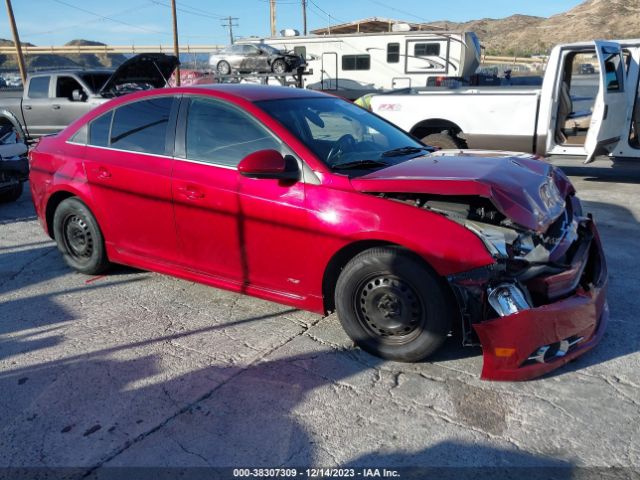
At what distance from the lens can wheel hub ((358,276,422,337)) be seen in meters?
3.14

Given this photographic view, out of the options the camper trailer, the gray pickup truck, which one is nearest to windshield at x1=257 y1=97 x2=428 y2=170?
the gray pickup truck

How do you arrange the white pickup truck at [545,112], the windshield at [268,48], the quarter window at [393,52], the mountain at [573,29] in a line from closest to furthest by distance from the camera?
the white pickup truck at [545,112]
the windshield at [268,48]
the quarter window at [393,52]
the mountain at [573,29]

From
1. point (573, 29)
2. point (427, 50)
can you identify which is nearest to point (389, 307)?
point (427, 50)

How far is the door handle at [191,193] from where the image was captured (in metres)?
3.77

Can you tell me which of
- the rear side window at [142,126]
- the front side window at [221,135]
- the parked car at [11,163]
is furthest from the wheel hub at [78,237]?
the parked car at [11,163]

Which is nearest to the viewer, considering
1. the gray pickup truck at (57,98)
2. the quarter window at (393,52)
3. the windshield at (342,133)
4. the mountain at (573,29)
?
the windshield at (342,133)

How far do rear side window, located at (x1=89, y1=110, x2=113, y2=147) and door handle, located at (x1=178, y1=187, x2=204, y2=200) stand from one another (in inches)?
40.9

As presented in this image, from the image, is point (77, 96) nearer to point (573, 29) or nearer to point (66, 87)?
point (66, 87)

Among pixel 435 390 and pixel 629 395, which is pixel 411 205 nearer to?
pixel 435 390

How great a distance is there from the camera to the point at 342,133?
3996 millimetres

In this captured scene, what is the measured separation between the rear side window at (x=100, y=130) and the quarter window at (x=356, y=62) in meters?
17.5

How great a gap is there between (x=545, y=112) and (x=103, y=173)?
20.0 ft

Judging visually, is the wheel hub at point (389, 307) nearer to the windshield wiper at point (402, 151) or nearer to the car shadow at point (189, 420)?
the car shadow at point (189, 420)

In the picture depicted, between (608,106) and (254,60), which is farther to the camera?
(254,60)
